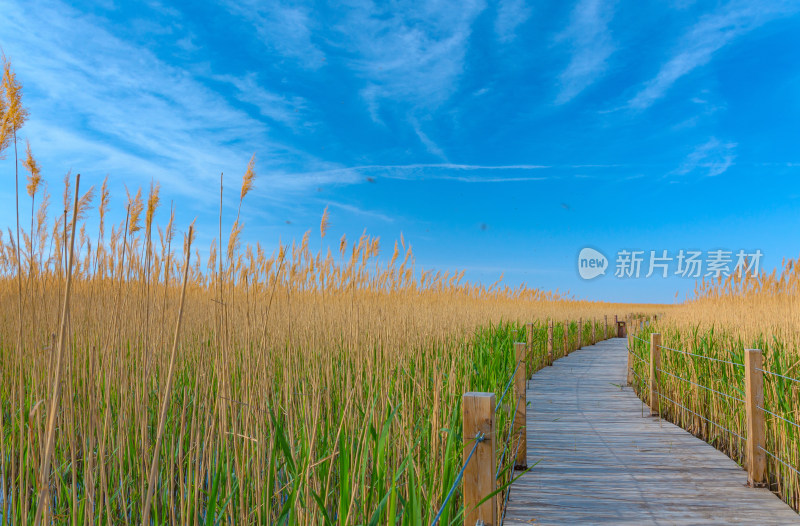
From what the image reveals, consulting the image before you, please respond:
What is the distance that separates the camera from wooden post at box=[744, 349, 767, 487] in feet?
11.4

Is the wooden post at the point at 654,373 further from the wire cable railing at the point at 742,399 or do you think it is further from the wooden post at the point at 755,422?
the wooden post at the point at 755,422

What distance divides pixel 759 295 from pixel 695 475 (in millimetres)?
6448

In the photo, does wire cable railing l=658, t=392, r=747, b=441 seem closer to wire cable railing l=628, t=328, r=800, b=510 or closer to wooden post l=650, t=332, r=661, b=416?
wire cable railing l=628, t=328, r=800, b=510

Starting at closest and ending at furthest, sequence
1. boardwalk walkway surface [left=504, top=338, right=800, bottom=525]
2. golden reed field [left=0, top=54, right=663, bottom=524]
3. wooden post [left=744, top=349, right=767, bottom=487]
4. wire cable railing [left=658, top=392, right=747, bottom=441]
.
→ golden reed field [left=0, top=54, right=663, bottom=524] → boardwalk walkway surface [left=504, top=338, right=800, bottom=525] → wooden post [left=744, top=349, right=767, bottom=487] → wire cable railing [left=658, top=392, right=747, bottom=441]

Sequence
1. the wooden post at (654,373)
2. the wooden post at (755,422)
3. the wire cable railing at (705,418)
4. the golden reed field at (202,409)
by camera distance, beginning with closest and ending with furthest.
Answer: the golden reed field at (202,409)
the wooden post at (755,422)
the wire cable railing at (705,418)
the wooden post at (654,373)

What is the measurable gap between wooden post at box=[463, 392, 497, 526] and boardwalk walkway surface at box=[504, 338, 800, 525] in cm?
136

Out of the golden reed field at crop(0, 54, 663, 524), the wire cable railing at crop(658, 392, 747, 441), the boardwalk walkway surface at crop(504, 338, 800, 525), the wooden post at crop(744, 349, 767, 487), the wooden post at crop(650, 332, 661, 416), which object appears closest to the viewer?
the golden reed field at crop(0, 54, 663, 524)

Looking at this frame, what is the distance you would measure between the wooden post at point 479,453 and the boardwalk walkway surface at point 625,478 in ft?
4.46

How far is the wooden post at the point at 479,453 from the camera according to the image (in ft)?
5.47

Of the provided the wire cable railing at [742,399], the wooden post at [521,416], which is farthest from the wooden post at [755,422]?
the wooden post at [521,416]

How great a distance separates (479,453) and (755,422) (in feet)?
9.74

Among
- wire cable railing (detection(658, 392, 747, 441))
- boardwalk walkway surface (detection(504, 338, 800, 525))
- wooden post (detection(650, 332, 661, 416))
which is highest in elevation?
wooden post (detection(650, 332, 661, 416))

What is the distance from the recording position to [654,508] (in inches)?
122

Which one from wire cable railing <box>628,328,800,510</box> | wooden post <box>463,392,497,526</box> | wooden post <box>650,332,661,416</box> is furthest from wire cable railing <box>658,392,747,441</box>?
wooden post <box>463,392,497,526</box>
